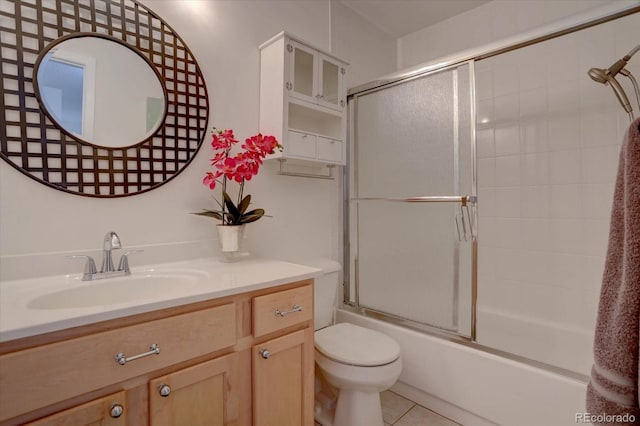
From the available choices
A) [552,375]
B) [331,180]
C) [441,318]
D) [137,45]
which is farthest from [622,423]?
[137,45]

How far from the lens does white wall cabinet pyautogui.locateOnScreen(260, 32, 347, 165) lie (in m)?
1.58

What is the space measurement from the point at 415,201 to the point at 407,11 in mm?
1474

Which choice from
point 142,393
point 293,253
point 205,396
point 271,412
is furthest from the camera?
point 293,253

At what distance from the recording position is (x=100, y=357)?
750 mm

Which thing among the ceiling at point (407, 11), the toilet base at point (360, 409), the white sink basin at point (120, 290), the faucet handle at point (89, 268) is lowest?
the toilet base at point (360, 409)

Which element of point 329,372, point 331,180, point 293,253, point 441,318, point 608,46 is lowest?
point 329,372

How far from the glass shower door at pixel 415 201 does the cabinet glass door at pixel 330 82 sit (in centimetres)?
29

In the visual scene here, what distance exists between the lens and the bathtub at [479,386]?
4.26 ft

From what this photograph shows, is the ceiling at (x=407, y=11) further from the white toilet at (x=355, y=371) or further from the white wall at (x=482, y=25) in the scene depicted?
the white toilet at (x=355, y=371)

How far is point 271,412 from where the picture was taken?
1069mm

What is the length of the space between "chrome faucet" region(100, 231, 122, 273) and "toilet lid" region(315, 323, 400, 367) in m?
0.92

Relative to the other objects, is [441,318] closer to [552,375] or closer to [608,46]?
[552,375]

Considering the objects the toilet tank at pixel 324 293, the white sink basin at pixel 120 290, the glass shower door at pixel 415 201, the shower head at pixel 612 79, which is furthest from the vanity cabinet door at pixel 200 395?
the shower head at pixel 612 79

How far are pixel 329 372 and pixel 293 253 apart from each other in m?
0.68
